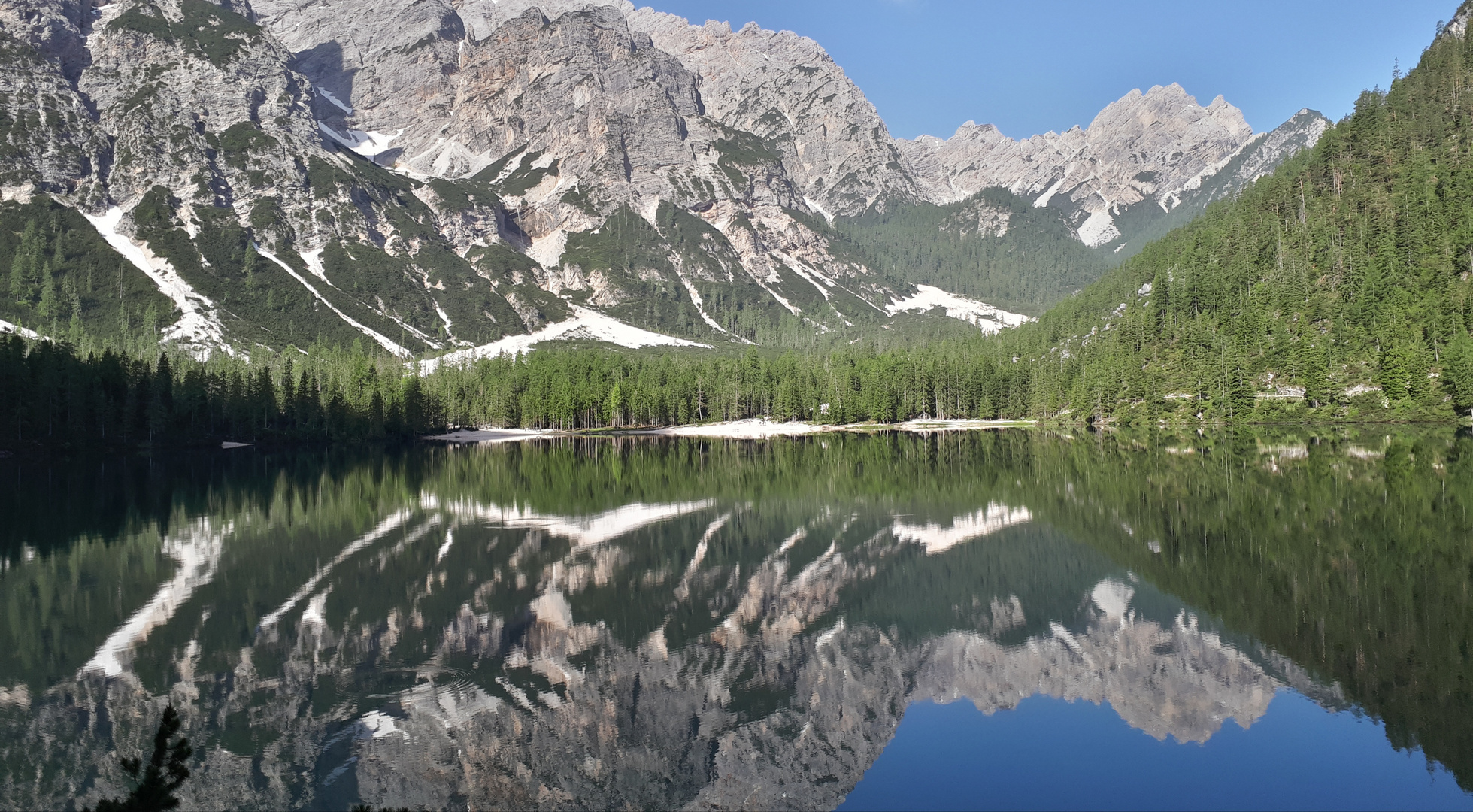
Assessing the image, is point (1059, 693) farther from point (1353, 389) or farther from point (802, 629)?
point (1353, 389)

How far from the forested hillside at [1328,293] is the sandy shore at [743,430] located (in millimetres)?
16034

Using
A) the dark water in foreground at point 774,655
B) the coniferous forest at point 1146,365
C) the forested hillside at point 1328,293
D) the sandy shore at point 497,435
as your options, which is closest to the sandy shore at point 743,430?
the sandy shore at point 497,435

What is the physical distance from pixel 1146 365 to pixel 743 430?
6698cm

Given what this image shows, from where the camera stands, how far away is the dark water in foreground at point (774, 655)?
46.8 feet

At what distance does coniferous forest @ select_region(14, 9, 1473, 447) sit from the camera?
9969 centimetres

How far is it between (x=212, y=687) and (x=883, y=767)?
47.5ft

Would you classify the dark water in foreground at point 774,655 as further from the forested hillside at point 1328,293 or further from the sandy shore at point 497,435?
the sandy shore at point 497,435

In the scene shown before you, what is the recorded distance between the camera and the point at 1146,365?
12962 centimetres

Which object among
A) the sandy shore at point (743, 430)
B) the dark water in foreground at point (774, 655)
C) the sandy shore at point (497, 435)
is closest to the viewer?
the dark water in foreground at point (774, 655)

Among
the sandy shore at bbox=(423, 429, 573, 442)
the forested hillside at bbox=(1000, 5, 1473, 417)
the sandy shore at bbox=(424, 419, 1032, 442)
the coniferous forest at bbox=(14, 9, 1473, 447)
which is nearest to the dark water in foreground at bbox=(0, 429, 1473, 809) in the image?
the forested hillside at bbox=(1000, 5, 1473, 417)

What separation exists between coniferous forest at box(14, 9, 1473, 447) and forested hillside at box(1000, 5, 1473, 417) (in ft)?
1.01

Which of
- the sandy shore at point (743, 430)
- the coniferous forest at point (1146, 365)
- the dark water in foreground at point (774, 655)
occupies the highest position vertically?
the coniferous forest at point (1146, 365)

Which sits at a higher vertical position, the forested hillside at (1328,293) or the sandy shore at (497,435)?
the forested hillside at (1328,293)

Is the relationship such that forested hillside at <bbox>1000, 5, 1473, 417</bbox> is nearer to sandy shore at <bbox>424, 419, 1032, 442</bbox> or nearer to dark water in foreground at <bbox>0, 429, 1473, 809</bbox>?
sandy shore at <bbox>424, 419, 1032, 442</bbox>
